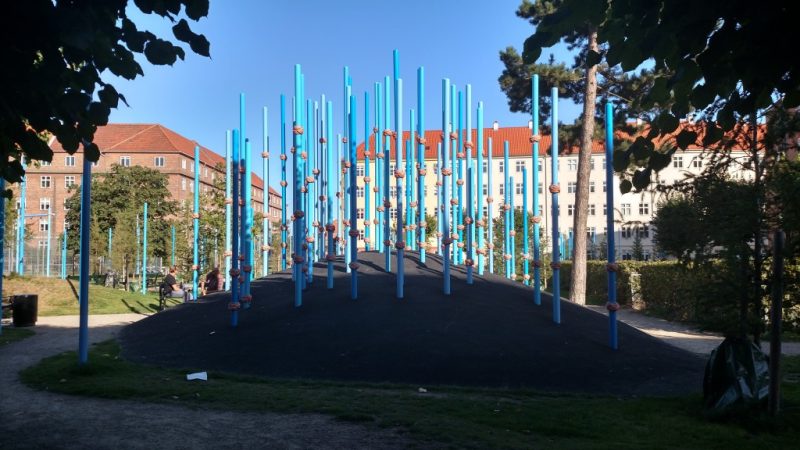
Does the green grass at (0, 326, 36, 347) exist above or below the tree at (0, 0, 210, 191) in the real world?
below

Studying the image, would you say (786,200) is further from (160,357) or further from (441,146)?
(160,357)

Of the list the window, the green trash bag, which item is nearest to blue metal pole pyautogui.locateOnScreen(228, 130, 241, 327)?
the green trash bag

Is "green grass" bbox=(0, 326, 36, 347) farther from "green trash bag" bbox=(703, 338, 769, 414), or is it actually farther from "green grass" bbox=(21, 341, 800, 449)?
"green trash bag" bbox=(703, 338, 769, 414)

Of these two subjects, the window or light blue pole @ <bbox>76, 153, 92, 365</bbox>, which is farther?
the window

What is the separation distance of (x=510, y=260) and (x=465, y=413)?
11151 millimetres

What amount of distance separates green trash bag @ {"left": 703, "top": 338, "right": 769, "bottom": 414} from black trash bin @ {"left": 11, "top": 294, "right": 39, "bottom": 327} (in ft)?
51.4

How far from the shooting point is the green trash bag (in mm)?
6375

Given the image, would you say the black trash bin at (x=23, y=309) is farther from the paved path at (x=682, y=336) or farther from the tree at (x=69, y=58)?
the paved path at (x=682, y=336)

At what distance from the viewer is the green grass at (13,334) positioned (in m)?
13.2

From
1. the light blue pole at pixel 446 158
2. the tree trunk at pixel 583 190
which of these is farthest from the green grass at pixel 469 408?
the tree trunk at pixel 583 190

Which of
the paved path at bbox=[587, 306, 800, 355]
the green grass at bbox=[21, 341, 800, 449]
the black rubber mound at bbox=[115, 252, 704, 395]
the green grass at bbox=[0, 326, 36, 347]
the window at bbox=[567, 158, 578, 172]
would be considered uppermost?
the window at bbox=[567, 158, 578, 172]

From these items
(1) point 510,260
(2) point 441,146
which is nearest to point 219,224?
(1) point 510,260

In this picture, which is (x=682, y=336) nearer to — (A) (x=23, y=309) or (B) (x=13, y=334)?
(B) (x=13, y=334)

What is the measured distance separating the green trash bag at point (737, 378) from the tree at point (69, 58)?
18.6 ft
